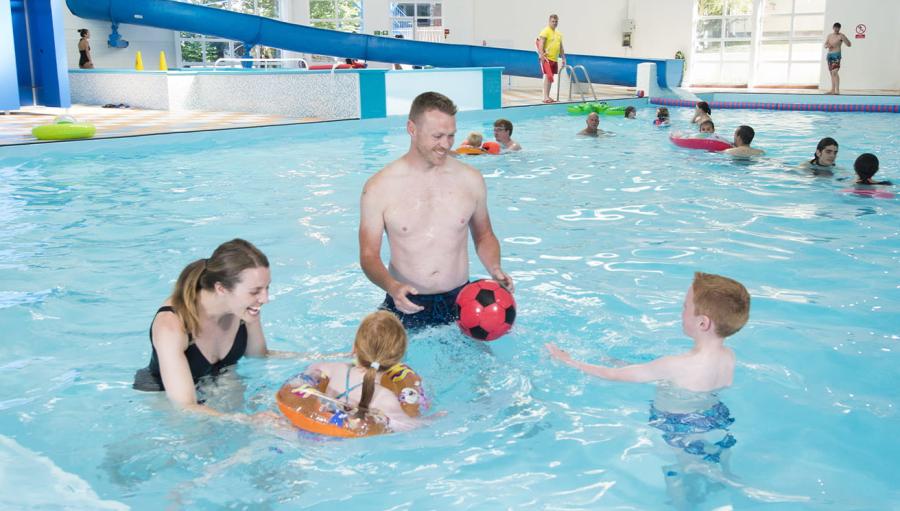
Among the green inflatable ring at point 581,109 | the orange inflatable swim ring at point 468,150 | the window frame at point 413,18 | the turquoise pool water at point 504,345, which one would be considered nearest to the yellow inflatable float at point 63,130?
the turquoise pool water at point 504,345

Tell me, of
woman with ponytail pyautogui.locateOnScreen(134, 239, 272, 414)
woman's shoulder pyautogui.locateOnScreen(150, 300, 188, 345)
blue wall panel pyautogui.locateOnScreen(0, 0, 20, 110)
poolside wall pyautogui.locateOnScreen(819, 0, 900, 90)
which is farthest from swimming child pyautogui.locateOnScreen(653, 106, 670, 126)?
woman's shoulder pyautogui.locateOnScreen(150, 300, 188, 345)

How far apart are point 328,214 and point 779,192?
15.0 feet

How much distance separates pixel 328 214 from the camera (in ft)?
24.9

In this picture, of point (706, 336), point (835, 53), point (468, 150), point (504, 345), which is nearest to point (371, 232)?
point (504, 345)

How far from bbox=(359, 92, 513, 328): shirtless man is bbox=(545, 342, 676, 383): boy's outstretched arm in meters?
0.51

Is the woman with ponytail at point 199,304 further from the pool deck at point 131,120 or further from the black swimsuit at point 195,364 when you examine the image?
the pool deck at point 131,120

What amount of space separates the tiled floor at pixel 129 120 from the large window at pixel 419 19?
36.3ft

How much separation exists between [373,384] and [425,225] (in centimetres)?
113

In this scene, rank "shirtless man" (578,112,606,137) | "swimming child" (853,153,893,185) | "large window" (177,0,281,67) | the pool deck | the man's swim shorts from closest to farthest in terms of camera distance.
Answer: the man's swim shorts
"swimming child" (853,153,893,185)
the pool deck
"shirtless man" (578,112,606,137)
"large window" (177,0,281,67)

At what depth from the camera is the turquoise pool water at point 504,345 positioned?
2.95 metres

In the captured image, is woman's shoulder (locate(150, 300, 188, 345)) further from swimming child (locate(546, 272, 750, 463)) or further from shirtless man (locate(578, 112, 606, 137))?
shirtless man (locate(578, 112, 606, 137))

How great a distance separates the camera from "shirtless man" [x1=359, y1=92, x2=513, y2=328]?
3781mm

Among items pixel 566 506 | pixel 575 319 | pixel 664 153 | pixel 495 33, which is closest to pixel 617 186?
pixel 664 153

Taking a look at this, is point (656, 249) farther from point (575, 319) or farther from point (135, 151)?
point (135, 151)
